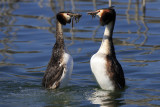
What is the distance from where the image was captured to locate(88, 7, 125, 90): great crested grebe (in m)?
10.4

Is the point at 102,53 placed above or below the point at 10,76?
above

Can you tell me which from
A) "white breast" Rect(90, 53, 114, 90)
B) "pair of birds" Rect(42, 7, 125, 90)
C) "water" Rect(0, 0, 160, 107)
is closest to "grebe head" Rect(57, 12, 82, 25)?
"pair of birds" Rect(42, 7, 125, 90)

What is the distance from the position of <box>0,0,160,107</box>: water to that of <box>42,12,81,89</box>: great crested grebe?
203mm

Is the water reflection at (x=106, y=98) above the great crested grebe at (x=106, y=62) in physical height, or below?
below

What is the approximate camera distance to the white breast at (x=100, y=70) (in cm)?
1035

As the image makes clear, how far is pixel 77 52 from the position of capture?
14.0m

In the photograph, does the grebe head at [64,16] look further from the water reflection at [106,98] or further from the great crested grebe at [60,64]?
the water reflection at [106,98]

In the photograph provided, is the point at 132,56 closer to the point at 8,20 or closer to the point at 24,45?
the point at 24,45

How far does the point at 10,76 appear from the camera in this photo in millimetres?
12016

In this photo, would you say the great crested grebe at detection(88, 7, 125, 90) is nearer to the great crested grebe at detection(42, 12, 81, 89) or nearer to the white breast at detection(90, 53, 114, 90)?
the white breast at detection(90, 53, 114, 90)

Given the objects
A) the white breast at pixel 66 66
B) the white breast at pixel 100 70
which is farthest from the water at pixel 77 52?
the white breast at pixel 66 66

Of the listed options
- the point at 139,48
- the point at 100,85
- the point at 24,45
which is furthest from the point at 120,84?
the point at 24,45

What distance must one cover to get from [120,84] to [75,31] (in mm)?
5733

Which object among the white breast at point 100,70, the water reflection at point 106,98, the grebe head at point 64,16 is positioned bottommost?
the water reflection at point 106,98
